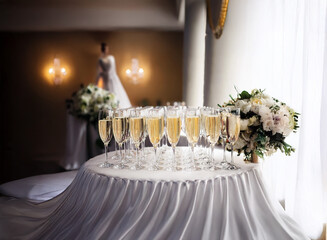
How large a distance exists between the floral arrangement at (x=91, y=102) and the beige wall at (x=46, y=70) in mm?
4385

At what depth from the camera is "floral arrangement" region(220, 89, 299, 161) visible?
1827 mm

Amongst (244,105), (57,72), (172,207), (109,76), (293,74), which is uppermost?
(57,72)

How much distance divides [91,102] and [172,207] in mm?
2878

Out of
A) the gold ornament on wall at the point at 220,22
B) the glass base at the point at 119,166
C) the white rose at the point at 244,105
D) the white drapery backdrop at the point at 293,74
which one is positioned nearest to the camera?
the glass base at the point at 119,166

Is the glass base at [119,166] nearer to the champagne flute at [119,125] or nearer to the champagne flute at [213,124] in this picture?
the champagne flute at [119,125]

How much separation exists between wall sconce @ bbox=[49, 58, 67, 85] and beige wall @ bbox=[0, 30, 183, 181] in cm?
14

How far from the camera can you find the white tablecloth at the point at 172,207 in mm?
1561

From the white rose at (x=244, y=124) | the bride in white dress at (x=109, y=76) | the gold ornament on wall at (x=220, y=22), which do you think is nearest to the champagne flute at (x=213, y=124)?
the white rose at (x=244, y=124)

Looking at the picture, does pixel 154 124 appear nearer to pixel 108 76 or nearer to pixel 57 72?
pixel 108 76

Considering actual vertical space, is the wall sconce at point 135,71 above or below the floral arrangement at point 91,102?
above

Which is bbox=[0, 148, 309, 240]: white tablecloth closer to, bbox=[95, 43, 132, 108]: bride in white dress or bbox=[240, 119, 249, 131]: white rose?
bbox=[240, 119, 249, 131]: white rose

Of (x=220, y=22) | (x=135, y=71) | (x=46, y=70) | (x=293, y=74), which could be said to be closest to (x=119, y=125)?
(x=293, y=74)

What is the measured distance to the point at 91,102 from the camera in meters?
4.18

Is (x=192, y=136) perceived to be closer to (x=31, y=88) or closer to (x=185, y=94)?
(x=185, y=94)
